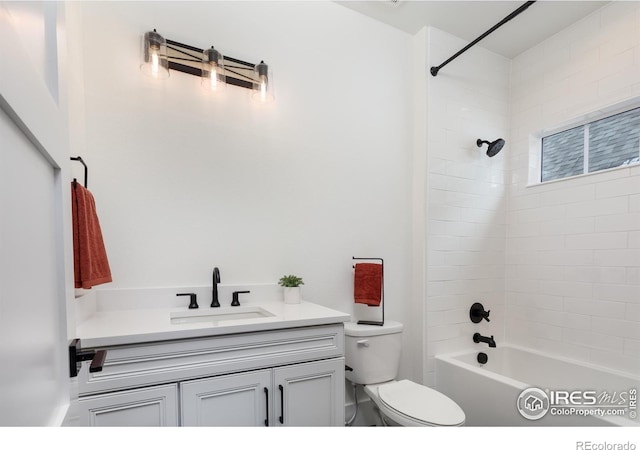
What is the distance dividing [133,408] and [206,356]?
0.29 meters

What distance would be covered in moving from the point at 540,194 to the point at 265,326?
2.33 meters

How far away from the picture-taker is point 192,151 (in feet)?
5.93

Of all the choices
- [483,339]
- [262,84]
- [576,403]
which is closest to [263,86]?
[262,84]

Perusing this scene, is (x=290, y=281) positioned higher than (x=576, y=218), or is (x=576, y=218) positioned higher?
(x=576, y=218)

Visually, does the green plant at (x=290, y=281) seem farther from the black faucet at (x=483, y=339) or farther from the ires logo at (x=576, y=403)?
the black faucet at (x=483, y=339)

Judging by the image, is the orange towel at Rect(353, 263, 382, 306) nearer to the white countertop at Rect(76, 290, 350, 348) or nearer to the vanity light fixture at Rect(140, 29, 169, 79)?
the white countertop at Rect(76, 290, 350, 348)

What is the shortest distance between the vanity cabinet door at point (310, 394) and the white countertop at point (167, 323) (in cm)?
21

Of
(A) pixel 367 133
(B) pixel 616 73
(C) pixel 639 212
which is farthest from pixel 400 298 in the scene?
(B) pixel 616 73

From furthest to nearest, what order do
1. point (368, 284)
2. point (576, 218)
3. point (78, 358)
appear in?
point (576, 218) < point (368, 284) < point (78, 358)

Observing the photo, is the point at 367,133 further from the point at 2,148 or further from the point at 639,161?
the point at 2,148

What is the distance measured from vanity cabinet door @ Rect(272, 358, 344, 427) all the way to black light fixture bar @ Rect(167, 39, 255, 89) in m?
1.62

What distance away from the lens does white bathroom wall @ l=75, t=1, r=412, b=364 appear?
5.43 ft

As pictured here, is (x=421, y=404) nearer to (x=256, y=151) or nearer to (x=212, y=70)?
(x=256, y=151)

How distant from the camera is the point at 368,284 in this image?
2.06 meters
